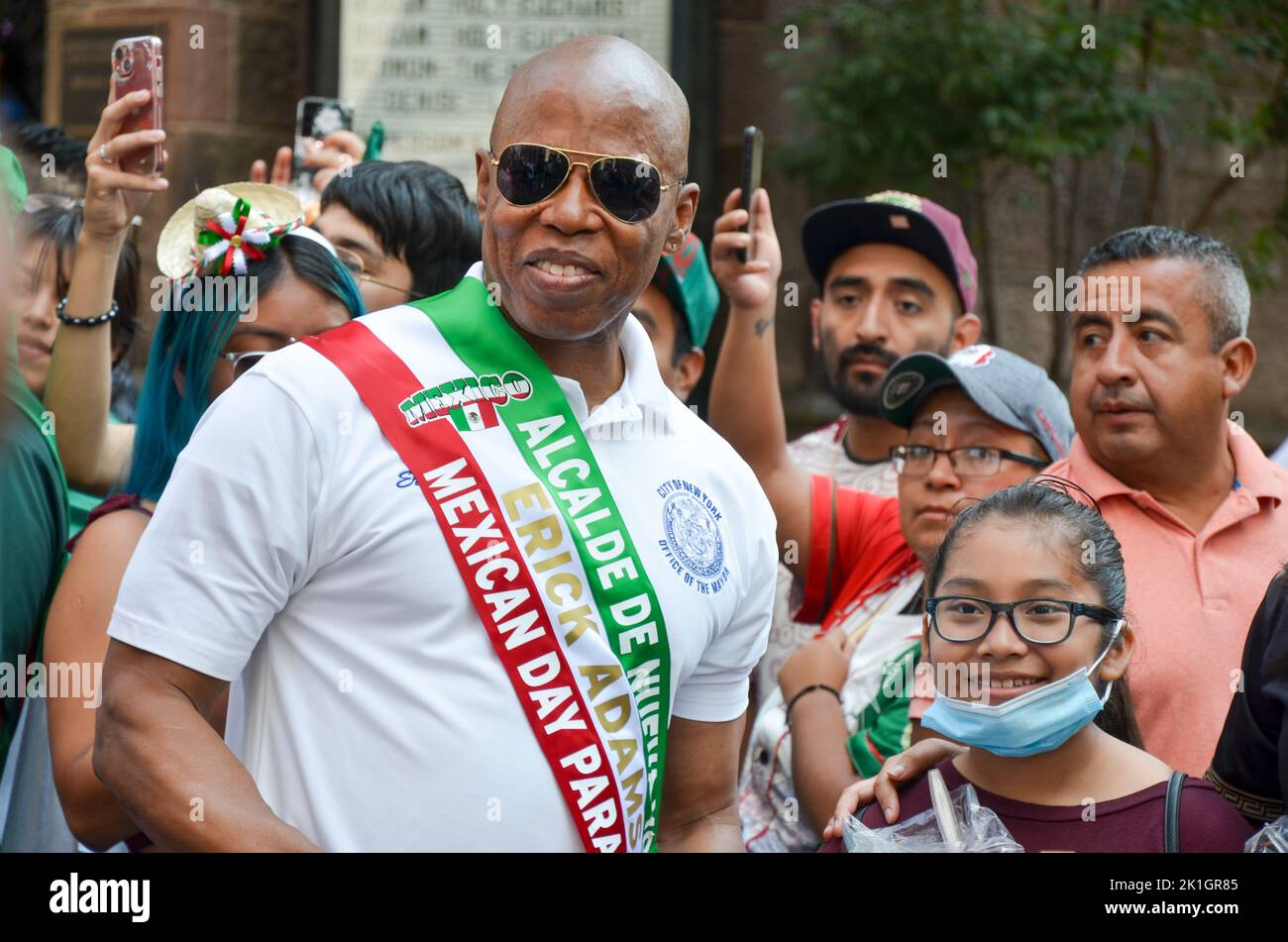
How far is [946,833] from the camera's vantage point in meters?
2.66

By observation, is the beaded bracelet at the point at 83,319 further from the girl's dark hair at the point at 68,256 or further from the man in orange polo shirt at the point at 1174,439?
the man in orange polo shirt at the point at 1174,439

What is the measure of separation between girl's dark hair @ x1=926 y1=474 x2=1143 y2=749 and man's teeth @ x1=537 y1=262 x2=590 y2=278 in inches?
35.3

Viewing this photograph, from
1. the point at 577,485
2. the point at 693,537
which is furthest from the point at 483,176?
the point at 693,537

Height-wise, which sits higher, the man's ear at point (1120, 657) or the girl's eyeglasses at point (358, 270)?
the girl's eyeglasses at point (358, 270)

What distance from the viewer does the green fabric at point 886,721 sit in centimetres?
333

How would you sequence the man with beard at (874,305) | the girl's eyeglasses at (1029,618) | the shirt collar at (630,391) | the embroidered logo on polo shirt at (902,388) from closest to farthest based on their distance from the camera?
the shirt collar at (630,391) < the girl's eyeglasses at (1029,618) < the embroidered logo on polo shirt at (902,388) < the man with beard at (874,305)

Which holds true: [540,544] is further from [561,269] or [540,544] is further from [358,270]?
[358,270]

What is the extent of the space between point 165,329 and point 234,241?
0.22m

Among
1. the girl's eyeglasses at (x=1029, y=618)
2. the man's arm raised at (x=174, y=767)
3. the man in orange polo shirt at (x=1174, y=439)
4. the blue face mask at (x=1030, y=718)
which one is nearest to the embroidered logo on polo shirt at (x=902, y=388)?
the man in orange polo shirt at (x=1174, y=439)

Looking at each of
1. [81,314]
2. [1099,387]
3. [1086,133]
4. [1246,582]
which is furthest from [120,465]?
[1086,133]

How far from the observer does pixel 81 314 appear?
3.51 meters

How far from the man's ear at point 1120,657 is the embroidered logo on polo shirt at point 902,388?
3.21 feet
